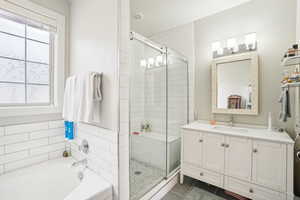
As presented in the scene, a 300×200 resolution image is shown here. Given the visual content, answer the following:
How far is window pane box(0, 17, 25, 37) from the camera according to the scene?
135 cm

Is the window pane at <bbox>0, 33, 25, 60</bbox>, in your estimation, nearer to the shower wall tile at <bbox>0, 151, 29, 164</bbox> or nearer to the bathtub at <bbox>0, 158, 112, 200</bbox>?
the shower wall tile at <bbox>0, 151, 29, 164</bbox>

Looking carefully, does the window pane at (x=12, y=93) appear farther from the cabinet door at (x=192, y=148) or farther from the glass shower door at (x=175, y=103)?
the cabinet door at (x=192, y=148)

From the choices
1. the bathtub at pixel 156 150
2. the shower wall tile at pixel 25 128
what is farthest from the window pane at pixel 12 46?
the bathtub at pixel 156 150

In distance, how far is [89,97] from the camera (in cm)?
116

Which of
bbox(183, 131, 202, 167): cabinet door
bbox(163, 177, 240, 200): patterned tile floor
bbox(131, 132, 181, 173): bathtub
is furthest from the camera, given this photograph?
bbox(131, 132, 181, 173): bathtub

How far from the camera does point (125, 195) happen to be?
119 cm

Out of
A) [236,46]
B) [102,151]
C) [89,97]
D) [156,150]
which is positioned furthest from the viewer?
[156,150]

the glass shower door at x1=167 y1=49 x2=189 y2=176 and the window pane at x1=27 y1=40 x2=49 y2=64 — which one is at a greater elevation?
the window pane at x1=27 y1=40 x2=49 y2=64

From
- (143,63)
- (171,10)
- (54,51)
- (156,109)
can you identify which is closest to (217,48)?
(171,10)

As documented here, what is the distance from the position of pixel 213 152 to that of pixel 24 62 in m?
2.45

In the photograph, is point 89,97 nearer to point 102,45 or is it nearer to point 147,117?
point 102,45

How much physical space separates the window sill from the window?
83mm

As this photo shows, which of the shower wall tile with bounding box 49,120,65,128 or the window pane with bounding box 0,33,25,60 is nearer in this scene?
the window pane with bounding box 0,33,25,60

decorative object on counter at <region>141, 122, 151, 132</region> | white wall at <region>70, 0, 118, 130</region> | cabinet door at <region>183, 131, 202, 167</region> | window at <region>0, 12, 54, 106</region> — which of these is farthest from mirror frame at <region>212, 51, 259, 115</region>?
window at <region>0, 12, 54, 106</region>
